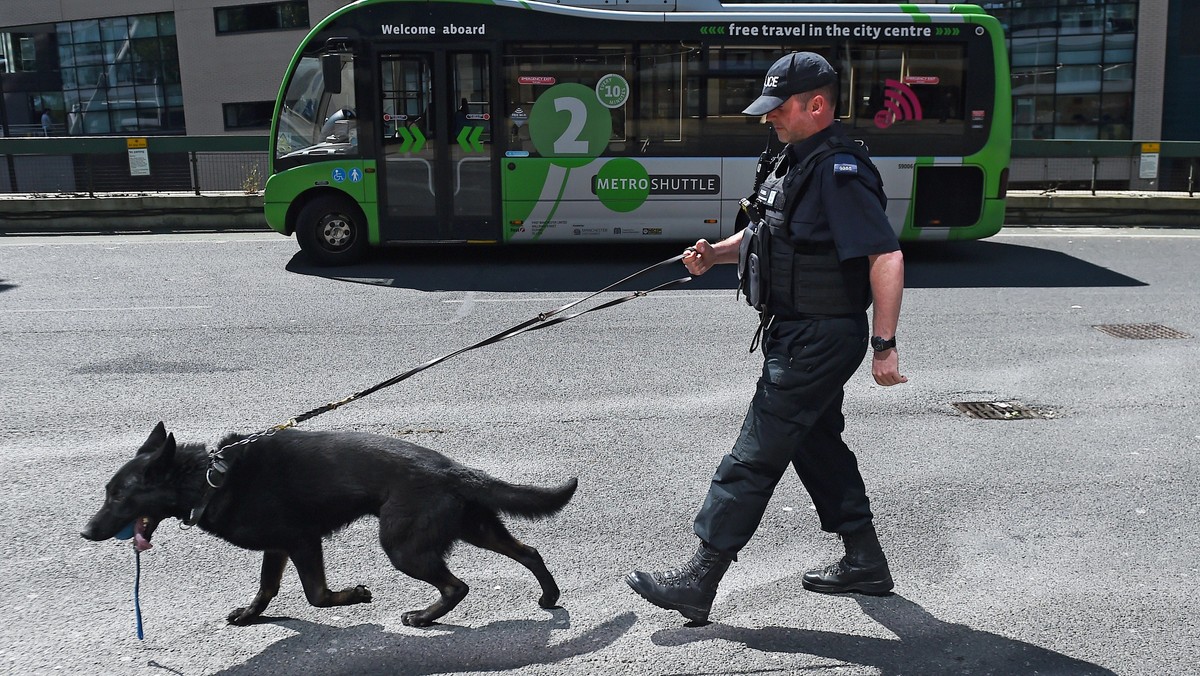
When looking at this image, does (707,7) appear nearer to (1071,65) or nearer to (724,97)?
(724,97)

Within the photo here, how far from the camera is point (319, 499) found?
361cm

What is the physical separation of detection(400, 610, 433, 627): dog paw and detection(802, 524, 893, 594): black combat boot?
4.84 ft

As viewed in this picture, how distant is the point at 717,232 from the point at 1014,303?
4.00 metres

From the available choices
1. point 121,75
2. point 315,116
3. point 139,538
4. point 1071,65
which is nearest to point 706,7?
point 315,116

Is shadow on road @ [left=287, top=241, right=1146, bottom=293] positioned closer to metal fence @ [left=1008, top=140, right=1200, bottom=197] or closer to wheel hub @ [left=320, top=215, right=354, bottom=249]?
wheel hub @ [left=320, top=215, right=354, bottom=249]

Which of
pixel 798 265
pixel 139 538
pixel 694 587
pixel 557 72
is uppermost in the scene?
pixel 557 72

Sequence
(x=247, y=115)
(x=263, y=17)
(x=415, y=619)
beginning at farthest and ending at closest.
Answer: (x=247, y=115)
(x=263, y=17)
(x=415, y=619)

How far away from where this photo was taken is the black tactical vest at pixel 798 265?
364cm

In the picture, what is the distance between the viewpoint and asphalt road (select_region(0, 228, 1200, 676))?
3713 millimetres

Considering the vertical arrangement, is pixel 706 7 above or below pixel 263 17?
below

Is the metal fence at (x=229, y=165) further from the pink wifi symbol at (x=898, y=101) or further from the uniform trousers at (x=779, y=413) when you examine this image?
the uniform trousers at (x=779, y=413)

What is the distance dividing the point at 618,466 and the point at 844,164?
2532 mm

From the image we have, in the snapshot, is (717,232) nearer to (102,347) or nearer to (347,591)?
(102,347)

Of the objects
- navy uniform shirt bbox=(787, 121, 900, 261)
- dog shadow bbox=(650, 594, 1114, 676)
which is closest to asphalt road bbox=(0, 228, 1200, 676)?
dog shadow bbox=(650, 594, 1114, 676)
